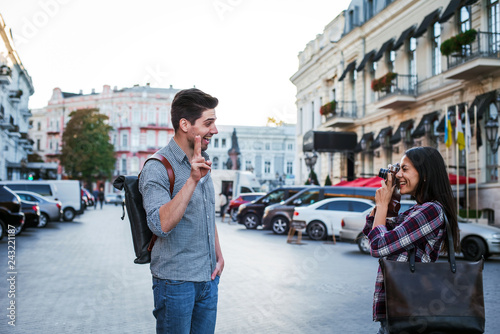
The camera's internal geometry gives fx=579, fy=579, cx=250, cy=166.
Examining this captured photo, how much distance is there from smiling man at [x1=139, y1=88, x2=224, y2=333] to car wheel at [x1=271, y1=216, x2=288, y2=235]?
1997 cm

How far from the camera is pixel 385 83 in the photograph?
29.1 metres

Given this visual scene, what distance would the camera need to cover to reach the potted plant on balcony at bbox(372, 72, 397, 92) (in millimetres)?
28766

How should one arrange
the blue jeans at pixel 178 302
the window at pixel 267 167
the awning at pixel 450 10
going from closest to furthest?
the blue jeans at pixel 178 302, the awning at pixel 450 10, the window at pixel 267 167

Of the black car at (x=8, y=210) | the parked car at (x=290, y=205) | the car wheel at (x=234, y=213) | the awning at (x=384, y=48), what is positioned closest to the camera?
the black car at (x=8, y=210)

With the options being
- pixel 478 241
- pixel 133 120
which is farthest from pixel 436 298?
pixel 133 120

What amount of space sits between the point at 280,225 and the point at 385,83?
34.4ft

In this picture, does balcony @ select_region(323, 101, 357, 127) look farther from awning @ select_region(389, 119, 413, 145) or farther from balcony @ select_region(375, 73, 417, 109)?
awning @ select_region(389, 119, 413, 145)

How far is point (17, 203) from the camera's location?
16.9 m

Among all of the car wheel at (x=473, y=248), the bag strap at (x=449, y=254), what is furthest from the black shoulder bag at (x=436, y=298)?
the car wheel at (x=473, y=248)

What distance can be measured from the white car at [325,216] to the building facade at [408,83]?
185 inches

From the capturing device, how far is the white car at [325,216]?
19797 mm

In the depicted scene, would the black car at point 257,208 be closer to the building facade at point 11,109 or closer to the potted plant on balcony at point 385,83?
the potted plant on balcony at point 385,83

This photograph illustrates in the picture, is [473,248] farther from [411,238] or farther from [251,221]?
[251,221]

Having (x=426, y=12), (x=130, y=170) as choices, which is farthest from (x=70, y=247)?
(x=130, y=170)
